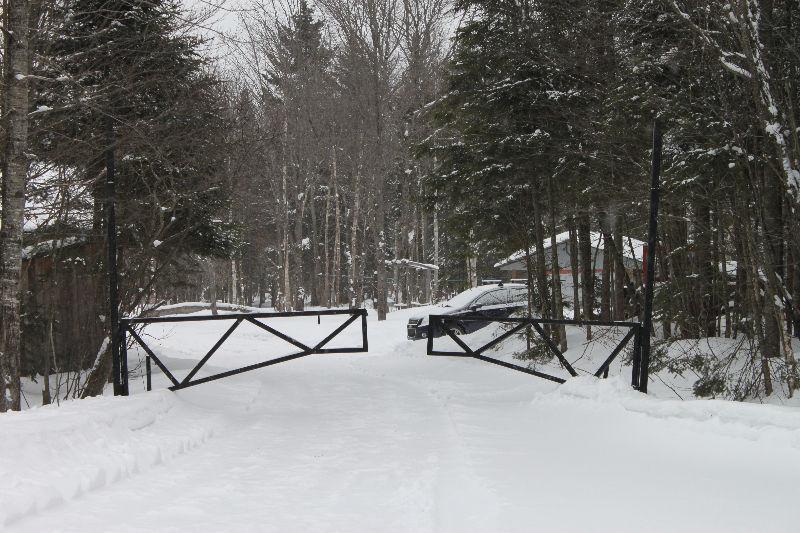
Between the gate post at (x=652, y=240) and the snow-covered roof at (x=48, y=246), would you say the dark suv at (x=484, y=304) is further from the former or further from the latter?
the gate post at (x=652, y=240)

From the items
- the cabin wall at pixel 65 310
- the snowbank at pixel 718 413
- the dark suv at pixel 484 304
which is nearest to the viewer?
the snowbank at pixel 718 413

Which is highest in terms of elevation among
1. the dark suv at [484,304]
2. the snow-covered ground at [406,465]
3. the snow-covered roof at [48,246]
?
the snow-covered roof at [48,246]

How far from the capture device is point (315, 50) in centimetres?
3512

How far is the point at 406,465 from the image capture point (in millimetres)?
6008

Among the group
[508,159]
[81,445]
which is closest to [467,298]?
[508,159]

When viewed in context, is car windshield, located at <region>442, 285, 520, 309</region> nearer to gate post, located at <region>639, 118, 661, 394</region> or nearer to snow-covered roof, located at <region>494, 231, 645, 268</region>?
snow-covered roof, located at <region>494, 231, 645, 268</region>

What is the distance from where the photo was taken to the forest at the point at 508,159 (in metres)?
8.59

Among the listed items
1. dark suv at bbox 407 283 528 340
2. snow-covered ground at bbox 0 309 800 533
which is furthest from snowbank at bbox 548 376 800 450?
dark suv at bbox 407 283 528 340

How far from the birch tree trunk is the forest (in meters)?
0.03

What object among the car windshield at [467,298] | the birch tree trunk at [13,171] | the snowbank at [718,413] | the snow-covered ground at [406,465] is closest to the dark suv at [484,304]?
the car windshield at [467,298]

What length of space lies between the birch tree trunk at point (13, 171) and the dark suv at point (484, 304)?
43.5 feet

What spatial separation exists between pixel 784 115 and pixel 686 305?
4489 mm

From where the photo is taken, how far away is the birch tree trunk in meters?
7.93

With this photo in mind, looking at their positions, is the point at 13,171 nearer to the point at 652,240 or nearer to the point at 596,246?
the point at 652,240
